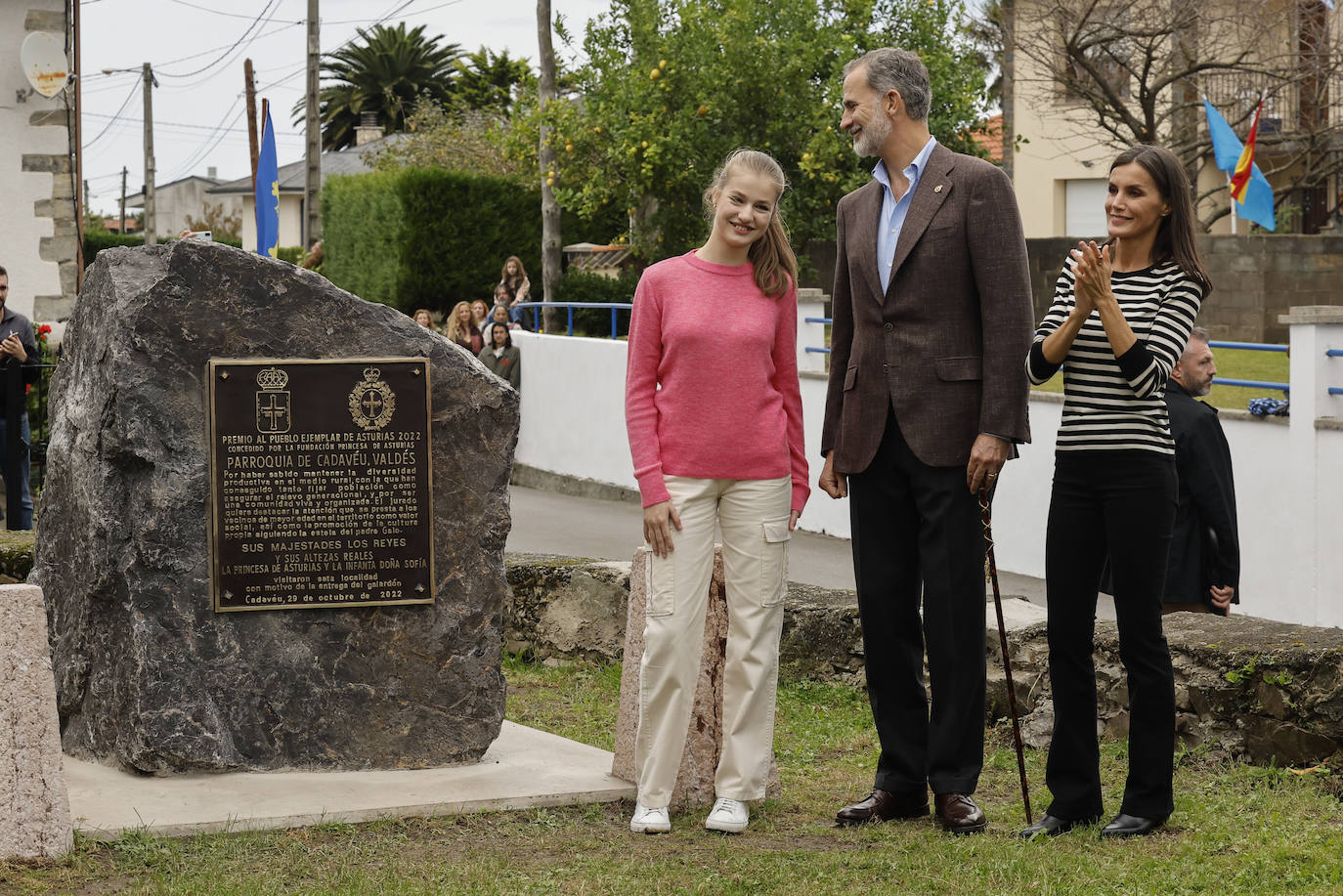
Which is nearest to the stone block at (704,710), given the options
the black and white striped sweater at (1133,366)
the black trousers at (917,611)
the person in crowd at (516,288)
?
the black trousers at (917,611)

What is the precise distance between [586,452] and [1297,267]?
9599 millimetres

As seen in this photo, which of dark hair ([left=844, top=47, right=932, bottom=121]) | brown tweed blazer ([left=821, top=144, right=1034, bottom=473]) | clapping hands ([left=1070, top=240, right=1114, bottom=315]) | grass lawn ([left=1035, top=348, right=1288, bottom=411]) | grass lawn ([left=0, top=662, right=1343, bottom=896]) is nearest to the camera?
grass lawn ([left=0, top=662, right=1343, bottom=896])

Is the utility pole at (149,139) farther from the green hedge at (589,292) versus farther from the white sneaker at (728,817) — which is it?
the white sneaker at (728,817)

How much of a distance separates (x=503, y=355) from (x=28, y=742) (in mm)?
12628

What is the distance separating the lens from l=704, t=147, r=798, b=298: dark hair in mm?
4449

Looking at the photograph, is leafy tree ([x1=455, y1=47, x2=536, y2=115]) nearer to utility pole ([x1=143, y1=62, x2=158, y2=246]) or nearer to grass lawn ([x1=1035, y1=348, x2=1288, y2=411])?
utility pole ([x1=143, y1=62, x2=158, y2=246])

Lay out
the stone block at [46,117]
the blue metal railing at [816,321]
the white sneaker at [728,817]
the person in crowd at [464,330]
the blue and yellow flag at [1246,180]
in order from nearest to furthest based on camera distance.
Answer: the white sneaker at [728,817] → the blue metal railing at [816,321] → the blue and yellow flag at [1246,180] → the stone block at [46,117] → the person in crowd at [464,330]

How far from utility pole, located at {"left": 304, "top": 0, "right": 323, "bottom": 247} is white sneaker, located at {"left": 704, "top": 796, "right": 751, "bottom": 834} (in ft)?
75.6

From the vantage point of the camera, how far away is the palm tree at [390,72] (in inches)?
2325

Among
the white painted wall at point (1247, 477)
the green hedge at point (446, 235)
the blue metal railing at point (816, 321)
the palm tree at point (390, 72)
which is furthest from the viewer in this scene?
the palm tree at point (390, 72)

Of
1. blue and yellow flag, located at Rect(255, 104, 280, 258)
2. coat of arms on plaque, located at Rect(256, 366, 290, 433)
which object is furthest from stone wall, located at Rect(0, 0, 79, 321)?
coat of arms on plaque, located at Rect(256, 366, 290, 433)

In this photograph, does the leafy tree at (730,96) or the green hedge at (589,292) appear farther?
the green hedge at (589,292)

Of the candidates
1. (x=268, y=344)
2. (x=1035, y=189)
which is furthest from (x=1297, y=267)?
(x=268, y=344)

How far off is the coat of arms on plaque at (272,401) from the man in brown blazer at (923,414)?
1.82 m
